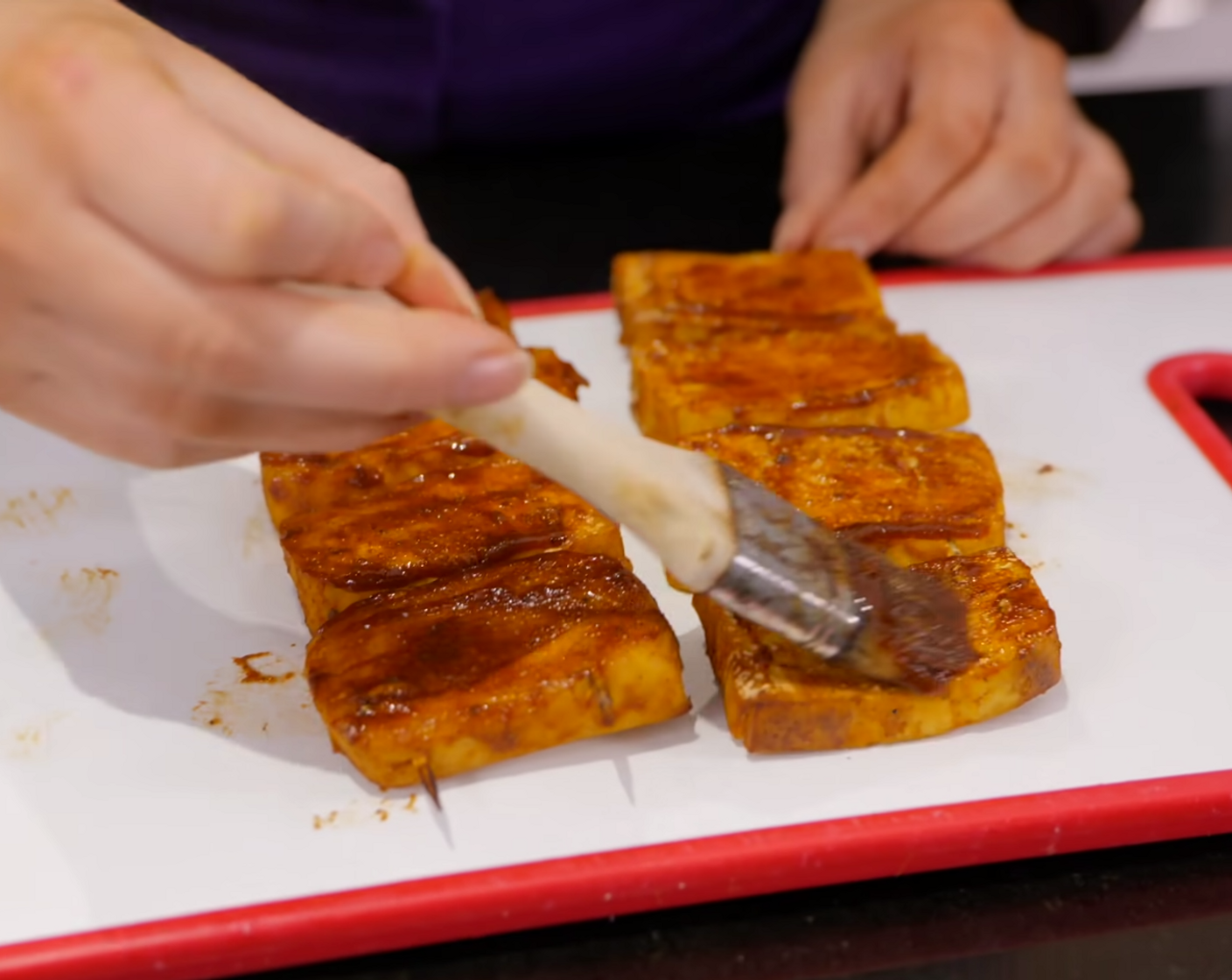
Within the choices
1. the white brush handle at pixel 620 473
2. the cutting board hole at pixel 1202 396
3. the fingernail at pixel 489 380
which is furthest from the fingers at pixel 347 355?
the cutting board hole at pixel 1202 396

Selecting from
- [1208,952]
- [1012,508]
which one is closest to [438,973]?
[1208,952]

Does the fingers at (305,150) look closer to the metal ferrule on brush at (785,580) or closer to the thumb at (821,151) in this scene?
the metal ferrule on brush at (785,580)

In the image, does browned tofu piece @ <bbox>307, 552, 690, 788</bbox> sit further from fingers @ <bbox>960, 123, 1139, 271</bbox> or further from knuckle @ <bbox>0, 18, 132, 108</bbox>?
fingers @ <bbox>960, 123, 1139, 271</bbox>

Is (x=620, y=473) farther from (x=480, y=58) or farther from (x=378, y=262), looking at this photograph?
(x=480, y=58)

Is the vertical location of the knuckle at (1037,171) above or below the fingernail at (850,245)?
above

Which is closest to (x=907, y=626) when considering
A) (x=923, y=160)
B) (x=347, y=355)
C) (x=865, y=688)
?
(x=865, y=688)
